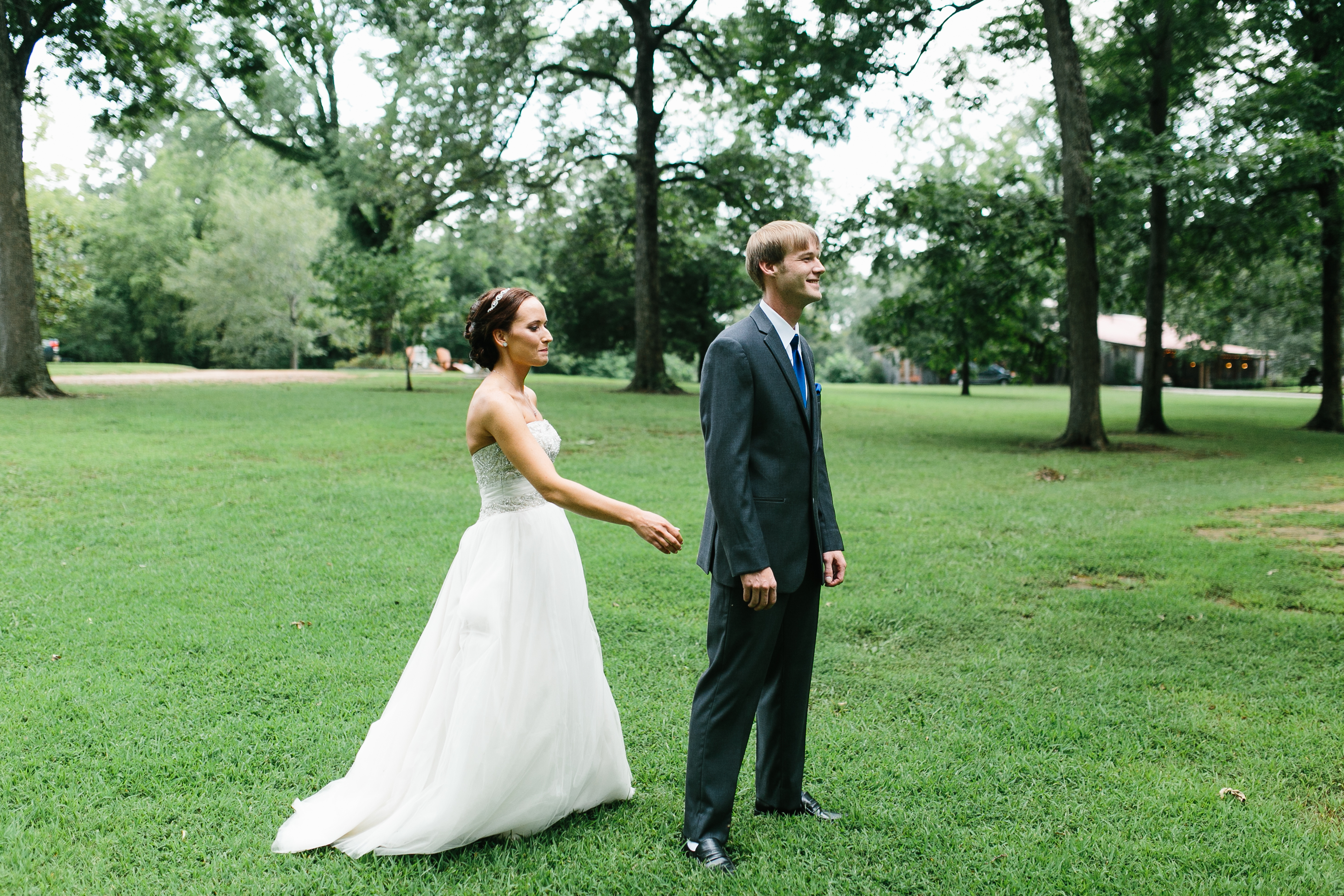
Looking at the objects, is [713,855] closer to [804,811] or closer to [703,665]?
[804,811]

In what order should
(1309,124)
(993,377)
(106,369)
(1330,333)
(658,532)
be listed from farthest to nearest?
(993,377) < (106,369) < (1330,333) < (1309,124) < (658,532)

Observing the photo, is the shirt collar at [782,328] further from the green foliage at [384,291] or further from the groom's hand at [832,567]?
→ the green foliage at [384,291]

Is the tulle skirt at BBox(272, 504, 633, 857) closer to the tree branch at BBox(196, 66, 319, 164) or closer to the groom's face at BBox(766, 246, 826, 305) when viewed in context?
the groom's face at BBox(766, 246, 826, 305)

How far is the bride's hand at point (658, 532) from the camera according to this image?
2840 millimetres

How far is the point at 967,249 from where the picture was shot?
17.2 m

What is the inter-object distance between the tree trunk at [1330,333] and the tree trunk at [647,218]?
17066mm

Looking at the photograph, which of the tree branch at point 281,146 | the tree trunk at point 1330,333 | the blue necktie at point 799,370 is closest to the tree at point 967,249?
the tree trunk at point 1330,333

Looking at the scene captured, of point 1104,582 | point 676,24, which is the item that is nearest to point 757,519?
point 1104,582

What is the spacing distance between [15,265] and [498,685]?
67.1ft

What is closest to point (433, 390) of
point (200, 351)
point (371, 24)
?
point (371, 24)

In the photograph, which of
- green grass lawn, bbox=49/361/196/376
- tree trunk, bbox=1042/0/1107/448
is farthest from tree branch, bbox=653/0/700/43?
green grass lawn, bbox=49/361/196/376

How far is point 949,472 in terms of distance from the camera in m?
13.1

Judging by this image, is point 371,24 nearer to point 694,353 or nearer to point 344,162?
point 344,162

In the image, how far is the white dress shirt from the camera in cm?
304
